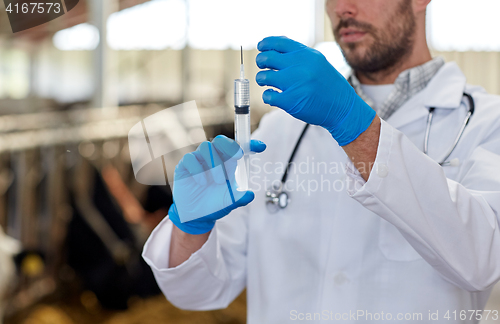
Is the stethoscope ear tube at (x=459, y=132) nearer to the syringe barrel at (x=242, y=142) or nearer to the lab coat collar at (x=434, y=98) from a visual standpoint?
the lab coat collar at (x=434, y=98)

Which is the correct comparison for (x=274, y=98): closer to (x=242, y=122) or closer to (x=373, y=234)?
(x=242, y=122)

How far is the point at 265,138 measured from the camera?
859mm

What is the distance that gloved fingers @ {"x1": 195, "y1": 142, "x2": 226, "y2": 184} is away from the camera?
1.81ft

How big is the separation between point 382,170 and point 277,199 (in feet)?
0.82

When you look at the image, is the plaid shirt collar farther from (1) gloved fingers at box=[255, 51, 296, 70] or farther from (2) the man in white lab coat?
(1) gloved fingers at box=[255, 51, 296, 70]

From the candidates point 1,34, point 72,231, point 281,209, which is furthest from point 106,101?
point 281,209

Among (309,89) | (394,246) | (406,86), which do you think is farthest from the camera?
(406,86)

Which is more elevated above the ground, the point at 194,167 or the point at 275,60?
the point at 275,60

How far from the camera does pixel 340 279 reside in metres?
0.69

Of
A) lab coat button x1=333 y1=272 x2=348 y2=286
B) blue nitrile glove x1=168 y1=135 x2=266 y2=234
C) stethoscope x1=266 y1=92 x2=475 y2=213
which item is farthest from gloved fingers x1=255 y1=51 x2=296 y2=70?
lab coat button x1=333 y1=272 x2=348 y2=286

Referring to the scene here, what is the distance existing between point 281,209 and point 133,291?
0.94m

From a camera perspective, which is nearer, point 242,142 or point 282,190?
point 242,142

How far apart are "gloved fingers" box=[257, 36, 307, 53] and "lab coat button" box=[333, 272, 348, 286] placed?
398 mm

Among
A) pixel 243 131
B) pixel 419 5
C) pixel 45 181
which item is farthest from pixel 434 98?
pixel 45 181
